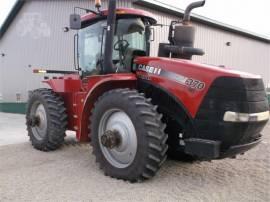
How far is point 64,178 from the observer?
16.9 ft

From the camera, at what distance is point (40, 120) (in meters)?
7.13

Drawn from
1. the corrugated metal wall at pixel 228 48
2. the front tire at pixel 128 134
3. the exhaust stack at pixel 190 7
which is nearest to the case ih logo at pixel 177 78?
the front tire at pixel 128 134

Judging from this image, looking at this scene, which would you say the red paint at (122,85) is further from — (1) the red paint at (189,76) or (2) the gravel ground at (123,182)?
(2) the gravel ground at (123,182)

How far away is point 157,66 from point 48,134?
2670 mm

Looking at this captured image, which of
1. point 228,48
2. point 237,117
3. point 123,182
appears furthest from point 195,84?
point 228,48

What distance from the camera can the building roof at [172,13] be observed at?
520 inches

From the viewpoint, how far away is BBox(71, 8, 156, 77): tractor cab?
569 cm

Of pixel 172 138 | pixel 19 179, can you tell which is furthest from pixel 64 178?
pixel 172 138

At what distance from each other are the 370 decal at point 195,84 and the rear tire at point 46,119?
9.07 ft

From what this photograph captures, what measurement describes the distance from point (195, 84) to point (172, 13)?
10.2 m

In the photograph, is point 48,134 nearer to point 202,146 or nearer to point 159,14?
point 202,146

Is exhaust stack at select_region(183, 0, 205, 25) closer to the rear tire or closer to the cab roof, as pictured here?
the cab roof

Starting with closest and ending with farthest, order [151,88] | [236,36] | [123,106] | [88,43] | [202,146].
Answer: [202,146] → [123,106] → [151,88] → [88,43] → [236,36]

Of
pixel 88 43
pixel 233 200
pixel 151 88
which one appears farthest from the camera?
pixel 88 43
